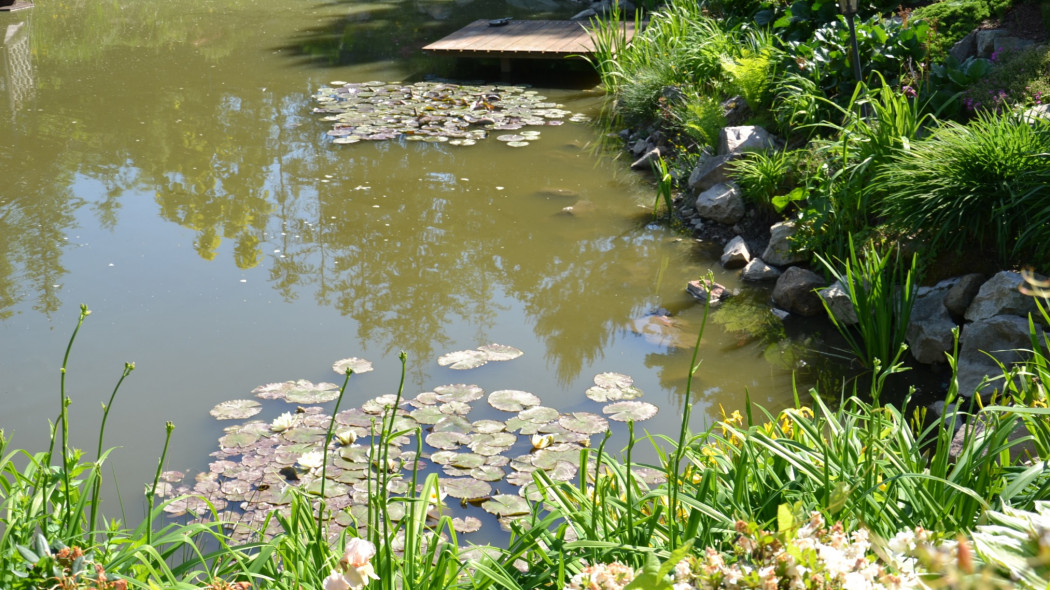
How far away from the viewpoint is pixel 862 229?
4.36 meters

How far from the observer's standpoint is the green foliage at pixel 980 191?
366 cm

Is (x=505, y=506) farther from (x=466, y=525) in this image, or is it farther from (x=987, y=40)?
(x=987, y=40)

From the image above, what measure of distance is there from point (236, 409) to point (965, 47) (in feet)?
16.1

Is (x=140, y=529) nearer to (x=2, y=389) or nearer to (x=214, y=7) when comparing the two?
(x=2, y=389)

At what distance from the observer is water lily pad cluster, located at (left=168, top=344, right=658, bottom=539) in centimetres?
303

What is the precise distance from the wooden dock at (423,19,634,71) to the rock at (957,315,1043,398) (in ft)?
19.5

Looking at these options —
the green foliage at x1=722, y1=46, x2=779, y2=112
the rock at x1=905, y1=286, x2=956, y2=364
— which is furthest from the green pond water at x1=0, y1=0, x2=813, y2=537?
the green foliage at x1=722, y1=46, x2=779, y2=112

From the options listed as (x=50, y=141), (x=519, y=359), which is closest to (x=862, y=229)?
(x=519, y=359)

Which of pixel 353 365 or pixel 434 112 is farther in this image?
pixel 434 112

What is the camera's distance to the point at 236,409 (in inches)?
141

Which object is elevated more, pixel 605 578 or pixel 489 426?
pixel 605 578

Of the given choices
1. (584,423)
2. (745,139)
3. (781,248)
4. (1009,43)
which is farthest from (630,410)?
(1009,43)

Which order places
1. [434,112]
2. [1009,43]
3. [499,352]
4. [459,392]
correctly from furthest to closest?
[434,112] < [1009,43] < [499,352] < [459,392]

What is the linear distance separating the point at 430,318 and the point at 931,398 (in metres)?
2.31
